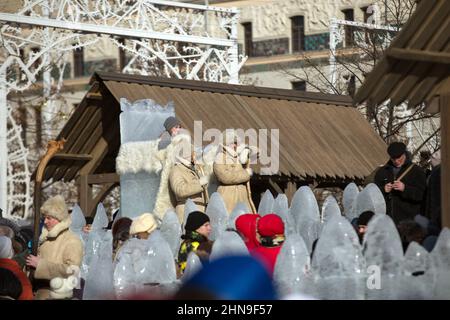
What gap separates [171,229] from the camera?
52.6ft

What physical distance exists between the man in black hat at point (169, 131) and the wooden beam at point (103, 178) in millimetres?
3043

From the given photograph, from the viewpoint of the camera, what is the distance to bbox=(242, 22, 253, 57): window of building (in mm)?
58531

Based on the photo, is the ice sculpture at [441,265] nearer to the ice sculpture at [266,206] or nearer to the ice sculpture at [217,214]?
the ice sculpture at [217,214]

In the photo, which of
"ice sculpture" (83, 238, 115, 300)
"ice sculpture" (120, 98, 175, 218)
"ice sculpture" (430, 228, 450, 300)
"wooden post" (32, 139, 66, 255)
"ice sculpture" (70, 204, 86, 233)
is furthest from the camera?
"ice sculpture" (70, 204, 86, 233)

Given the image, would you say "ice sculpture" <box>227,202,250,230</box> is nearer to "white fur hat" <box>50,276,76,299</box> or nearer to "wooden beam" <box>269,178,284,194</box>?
"white fur hat" <box>50,276,76,299</box>

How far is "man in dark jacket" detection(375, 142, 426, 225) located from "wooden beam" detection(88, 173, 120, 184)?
6.50 meters

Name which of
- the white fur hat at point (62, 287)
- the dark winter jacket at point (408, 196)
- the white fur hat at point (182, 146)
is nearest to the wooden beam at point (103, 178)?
the white fur hat at point (182, 146)

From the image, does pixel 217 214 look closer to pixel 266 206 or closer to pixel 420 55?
pixel 266 206

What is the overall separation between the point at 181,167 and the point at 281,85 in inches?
→ 1575

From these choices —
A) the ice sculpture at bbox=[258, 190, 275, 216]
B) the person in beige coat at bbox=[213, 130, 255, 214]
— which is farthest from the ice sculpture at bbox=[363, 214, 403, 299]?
the ice sculpture at bbox=[258, 190, 275, 216]

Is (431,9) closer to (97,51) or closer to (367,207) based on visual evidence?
(367,207)

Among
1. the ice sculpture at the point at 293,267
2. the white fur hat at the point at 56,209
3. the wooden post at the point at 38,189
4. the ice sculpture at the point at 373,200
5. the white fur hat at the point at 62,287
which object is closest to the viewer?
the ice sculpture at the point at 293,267

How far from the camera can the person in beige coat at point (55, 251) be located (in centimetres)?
1392
